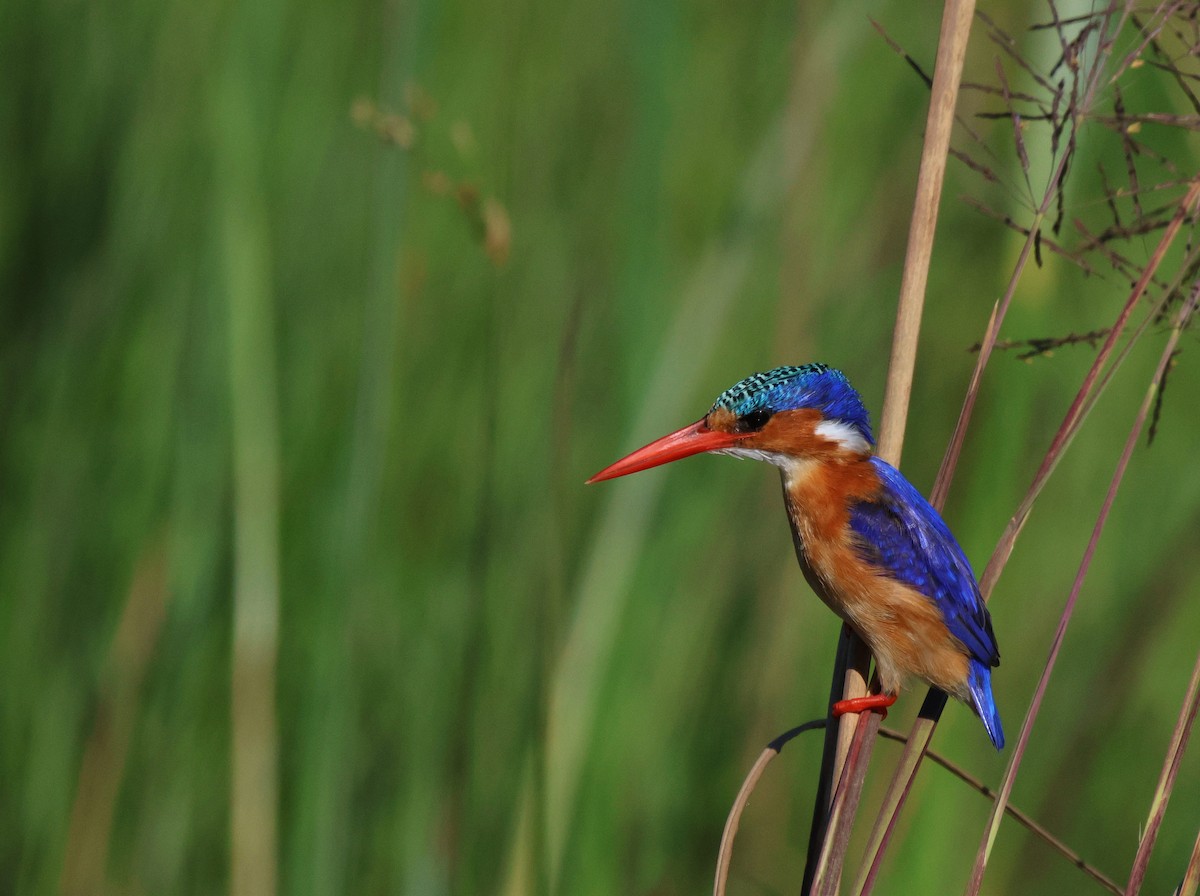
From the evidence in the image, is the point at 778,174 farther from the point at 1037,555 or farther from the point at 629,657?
the point at 1037,555

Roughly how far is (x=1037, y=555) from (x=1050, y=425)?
0.31m

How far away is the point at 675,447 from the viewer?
61.5 inches

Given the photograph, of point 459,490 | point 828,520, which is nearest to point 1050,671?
point 828,520

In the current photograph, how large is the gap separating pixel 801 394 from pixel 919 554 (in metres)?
0.26

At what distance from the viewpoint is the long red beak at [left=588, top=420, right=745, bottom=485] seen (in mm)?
1517

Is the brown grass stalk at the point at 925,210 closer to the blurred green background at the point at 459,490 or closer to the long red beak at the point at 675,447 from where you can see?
the long red beak at the point at 675,447

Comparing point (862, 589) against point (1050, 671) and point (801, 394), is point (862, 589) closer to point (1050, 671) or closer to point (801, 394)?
point (801, 394)

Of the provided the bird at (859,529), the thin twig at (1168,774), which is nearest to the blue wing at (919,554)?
the bird at (859,529)

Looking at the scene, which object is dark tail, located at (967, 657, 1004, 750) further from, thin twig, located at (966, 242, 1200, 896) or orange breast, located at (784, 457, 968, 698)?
thin twig, located at (966, 242, 1200, 896)

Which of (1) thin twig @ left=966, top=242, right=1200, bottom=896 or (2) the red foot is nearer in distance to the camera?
(1) thin twig @ left=966, top=242, right=1200, bottom=896

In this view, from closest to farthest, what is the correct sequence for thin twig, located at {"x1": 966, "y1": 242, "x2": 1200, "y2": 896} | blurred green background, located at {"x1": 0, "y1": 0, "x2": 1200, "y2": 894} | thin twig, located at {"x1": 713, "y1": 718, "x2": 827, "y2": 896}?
thin twig, located at {"x1": 966, "y1": 242, "x2": 1200, "y2": 896} → thin twig, located at {"x1": 713, "y1": 718, "x2": 827, "y2": 896} → blurred green background, located at {"x1": 0, "y1": 0, "x2": 1200, "y2": 894}

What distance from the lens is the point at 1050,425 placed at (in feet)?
9.35

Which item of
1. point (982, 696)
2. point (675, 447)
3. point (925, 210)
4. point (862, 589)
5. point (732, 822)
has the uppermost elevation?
point (925, 210)

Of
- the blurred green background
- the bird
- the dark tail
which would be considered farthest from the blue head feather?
the dark tail
